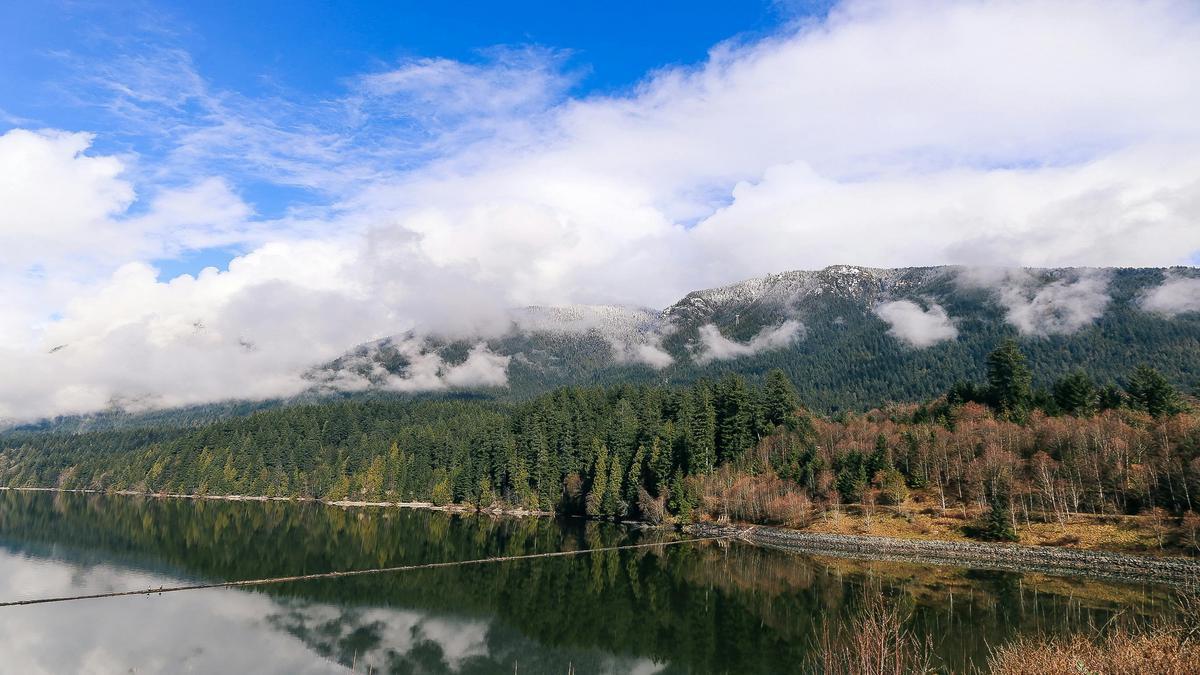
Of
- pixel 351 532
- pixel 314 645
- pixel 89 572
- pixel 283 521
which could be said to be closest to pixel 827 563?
pixel 314 645

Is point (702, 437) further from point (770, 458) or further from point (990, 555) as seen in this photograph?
point (990, 555)

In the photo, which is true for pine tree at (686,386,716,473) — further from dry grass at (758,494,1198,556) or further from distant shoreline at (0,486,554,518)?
distant shoreline at (0,486,554,518)

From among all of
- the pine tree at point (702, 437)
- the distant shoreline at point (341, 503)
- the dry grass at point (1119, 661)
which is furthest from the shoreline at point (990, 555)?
the dry grass at point (1119, 661)

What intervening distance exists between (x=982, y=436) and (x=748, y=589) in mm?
57559

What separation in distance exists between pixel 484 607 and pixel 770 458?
67.5 meters

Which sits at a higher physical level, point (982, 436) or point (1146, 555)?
point (982, 436)

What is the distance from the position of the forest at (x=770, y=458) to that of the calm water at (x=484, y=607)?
21633 millimetres

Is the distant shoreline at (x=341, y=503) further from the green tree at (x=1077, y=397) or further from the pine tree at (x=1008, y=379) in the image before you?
the green tree at (x=1077, y=397)

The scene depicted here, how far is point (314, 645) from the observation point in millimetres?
45938

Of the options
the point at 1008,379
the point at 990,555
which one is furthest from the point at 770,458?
the point at 1008,379

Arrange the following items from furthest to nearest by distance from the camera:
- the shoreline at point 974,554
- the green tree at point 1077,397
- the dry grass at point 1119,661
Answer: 1. the green tree at point 1077,397
2. the shoreline at point 974,554
3. the dry grass at point 1119,661

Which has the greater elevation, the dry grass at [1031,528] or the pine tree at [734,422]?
the pine tree at [734,422]

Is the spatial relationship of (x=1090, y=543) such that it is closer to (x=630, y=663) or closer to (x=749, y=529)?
(x=749, y=529)

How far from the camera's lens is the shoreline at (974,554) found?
218ft
